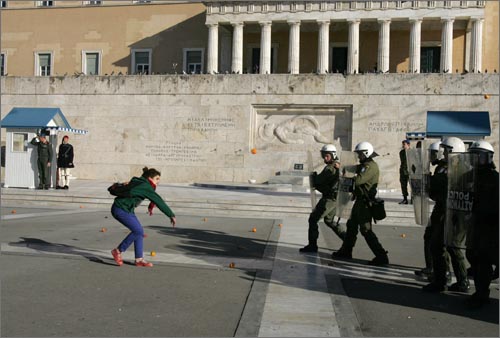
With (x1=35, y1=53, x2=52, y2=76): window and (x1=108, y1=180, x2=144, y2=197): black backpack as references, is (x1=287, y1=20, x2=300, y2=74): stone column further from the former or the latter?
(x1=108, y1=180, x2=144, y2=197): black backpack

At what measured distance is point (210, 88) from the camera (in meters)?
26.6

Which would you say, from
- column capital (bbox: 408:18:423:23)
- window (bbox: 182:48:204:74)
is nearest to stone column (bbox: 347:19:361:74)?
column capital (bbox: 408:18:423:23)

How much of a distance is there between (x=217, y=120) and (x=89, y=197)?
10.6 meters

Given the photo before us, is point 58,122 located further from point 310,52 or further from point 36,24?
point 36,24

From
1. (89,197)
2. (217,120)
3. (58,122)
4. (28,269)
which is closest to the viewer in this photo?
(28,269)

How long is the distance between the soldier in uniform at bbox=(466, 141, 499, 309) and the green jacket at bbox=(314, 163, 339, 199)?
3.35m

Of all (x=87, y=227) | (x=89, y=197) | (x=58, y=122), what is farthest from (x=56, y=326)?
(x=58, y=122)

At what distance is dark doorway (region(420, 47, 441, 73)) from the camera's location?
133 feet

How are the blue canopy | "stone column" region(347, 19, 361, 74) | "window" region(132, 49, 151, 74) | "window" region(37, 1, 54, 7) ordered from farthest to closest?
"window" region(37, 1, 54, 7) < "window" region(132, 49, 151, 74) < "stone column" region(347, 19, 361, 74) < the blue canopy

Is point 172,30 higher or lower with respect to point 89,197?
higher

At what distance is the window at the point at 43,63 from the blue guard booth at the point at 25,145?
27.0 metres

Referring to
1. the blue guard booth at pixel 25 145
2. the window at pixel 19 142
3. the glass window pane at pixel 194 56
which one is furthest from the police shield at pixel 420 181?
the glass window pane at pixel 194 56

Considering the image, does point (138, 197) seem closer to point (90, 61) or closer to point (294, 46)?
point (294, 46)

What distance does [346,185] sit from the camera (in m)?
8.74
